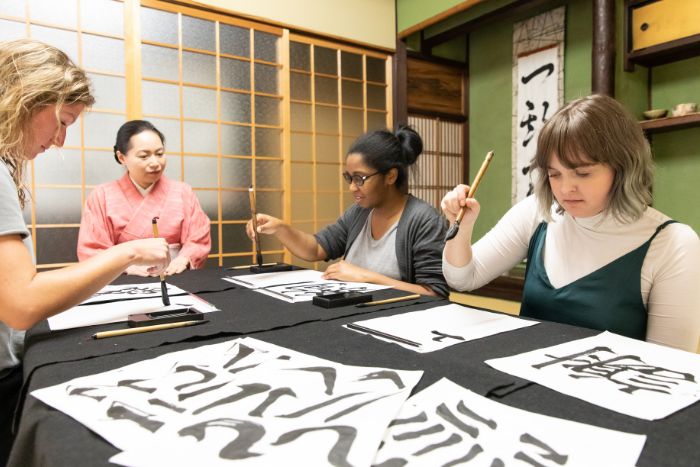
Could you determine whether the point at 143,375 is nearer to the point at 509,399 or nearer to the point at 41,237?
the point at 509,399

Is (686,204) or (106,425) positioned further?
(686,204)

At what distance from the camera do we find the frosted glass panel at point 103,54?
313 cm

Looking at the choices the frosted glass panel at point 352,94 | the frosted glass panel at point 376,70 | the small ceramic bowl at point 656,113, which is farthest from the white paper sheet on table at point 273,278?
the frosted glass panel at point 376,70

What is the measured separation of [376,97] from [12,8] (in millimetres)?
2791

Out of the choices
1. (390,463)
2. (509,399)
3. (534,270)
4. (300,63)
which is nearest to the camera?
(390,463)

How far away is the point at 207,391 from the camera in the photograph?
667mm

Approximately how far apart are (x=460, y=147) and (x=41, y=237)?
3.89 meters

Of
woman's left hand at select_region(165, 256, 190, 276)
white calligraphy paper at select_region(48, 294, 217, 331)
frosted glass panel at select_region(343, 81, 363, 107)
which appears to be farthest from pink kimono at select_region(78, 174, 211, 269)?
frosted glass panel at select_region(343, 81, 363, 107)

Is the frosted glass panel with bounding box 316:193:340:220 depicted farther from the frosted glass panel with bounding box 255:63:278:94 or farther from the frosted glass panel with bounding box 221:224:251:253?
the frosted glass panel with bounding box 255:63:278:94

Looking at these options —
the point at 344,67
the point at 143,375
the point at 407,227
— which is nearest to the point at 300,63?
the point at 344,67

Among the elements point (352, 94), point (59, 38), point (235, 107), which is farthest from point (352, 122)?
point (59, 38)

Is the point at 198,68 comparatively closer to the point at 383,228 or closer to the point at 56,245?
the point at 56,245

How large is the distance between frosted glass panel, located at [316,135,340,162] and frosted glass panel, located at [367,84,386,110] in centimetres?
53

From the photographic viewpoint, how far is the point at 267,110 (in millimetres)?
3875
